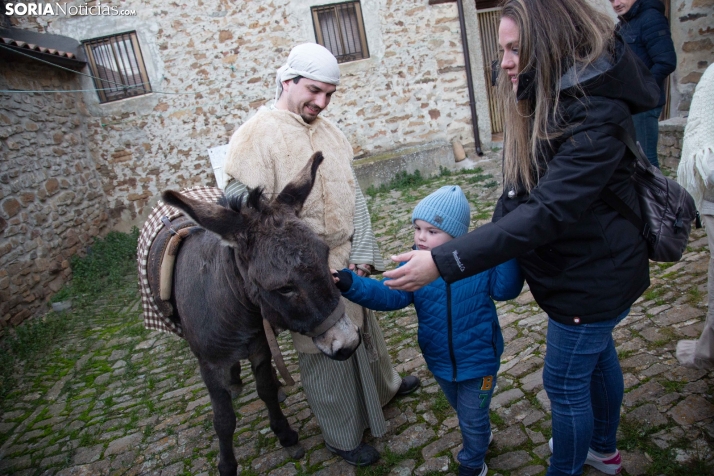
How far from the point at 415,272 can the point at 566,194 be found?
569 mm

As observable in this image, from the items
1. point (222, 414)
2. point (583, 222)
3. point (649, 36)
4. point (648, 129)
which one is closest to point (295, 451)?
point (222, 414)

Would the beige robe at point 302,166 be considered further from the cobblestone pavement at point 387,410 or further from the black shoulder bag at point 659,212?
the black shoulder bag at point 659,212

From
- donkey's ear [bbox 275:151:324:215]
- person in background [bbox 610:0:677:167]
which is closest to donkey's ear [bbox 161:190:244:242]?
donkey's ear [bbox 275:151:324:215]

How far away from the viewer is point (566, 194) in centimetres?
147

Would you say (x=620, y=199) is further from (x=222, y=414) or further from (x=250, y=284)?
(x=222, y=414)

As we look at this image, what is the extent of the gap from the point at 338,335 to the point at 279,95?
1.45m

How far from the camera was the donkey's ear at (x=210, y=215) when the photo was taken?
5.77 feet

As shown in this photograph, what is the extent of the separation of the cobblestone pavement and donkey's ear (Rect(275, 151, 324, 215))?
5.46 feet

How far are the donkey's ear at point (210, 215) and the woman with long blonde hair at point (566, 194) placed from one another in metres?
0.74

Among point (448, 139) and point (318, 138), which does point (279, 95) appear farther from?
point (448, 139)

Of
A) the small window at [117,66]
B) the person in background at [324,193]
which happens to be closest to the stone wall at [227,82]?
the small window at [117,66]

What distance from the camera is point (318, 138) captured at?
2.52 metres

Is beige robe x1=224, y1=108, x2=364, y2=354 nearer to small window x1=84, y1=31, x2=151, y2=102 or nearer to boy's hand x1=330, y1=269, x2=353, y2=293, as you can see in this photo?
boy's hand x1=330, y1=269, x2=353, y2=293

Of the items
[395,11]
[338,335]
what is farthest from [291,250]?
[395,11]
